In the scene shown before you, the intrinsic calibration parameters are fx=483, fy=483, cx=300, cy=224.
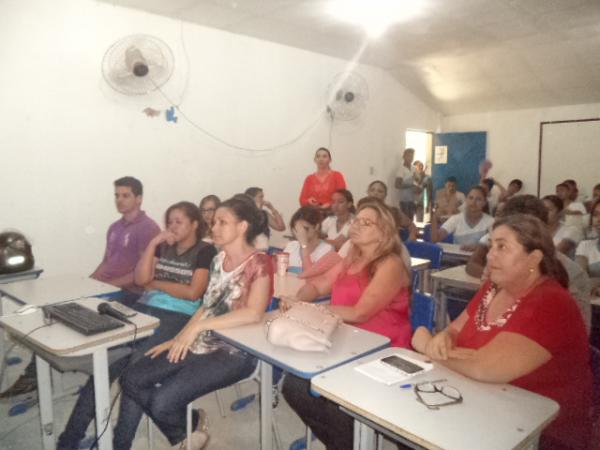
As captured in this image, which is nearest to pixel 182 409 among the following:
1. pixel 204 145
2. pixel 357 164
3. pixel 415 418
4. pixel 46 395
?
pixel 46 395

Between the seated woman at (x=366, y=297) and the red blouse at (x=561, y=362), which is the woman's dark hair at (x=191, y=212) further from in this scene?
the red blouse at (x=561, y=362)

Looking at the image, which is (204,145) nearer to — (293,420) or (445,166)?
(293,420)

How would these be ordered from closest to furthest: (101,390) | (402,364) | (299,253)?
(402,364) < (101,390) < (299,253)

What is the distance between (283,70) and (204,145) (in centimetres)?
151

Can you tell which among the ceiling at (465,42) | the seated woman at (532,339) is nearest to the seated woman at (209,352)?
the seated woman at (532,339)

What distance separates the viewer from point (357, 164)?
707 cm

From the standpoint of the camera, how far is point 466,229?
14.8 ft

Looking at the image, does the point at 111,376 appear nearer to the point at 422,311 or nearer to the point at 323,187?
the point at 422,311

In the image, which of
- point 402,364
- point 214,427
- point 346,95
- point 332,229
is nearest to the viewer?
point 402,364

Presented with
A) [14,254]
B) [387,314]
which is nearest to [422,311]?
[387,314]

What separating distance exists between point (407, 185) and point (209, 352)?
591cm

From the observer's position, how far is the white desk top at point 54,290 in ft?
8.22

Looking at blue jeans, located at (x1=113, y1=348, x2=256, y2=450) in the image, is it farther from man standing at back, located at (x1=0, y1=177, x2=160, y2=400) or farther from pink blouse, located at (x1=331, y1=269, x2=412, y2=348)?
man standing at back, located at (x1=0, y1=177, x2=160, y2=400)

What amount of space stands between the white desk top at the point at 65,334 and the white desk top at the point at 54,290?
33 cm
